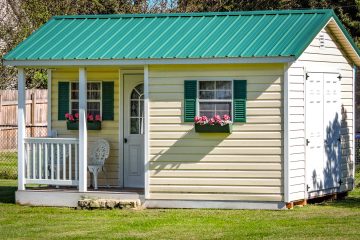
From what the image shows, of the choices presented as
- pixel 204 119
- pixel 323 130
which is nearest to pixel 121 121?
pixel 204 119

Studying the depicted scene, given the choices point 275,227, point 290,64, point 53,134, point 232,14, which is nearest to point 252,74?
point 290,64

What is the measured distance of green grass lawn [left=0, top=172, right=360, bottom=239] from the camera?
50.8 feet

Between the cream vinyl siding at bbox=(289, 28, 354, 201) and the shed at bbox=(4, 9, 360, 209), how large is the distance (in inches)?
1.2

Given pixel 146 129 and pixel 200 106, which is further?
pixel 146 129

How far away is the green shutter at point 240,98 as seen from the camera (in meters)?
18.3

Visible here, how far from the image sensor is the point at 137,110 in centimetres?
2016

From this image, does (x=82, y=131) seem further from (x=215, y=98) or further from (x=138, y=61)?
(x=215, y=98)

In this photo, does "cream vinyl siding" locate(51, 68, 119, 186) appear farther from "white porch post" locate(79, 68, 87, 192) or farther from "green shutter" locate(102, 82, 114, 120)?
"white porch post" locate(79, 68, 87, 192)

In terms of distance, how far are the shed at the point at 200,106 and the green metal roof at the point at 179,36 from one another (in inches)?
0.9

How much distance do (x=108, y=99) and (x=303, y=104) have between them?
393 cm

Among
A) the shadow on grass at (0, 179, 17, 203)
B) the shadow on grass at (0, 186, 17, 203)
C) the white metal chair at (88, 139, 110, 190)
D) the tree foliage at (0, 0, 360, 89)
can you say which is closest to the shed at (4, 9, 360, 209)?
the white metal chair at (88, 139, 110, 190)

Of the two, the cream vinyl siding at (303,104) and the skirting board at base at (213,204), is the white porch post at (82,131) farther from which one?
the cream vinyl siding at (303,104)

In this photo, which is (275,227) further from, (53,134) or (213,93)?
(53,134)

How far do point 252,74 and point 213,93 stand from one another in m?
0.81
